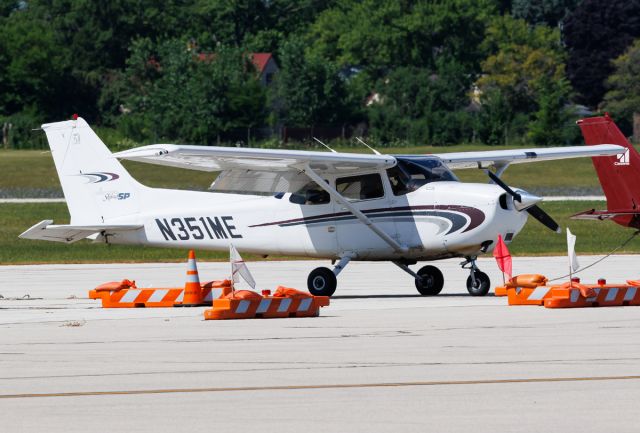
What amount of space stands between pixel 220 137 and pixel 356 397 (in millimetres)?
63286

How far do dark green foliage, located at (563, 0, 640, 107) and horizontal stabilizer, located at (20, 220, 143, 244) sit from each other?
7466 cm

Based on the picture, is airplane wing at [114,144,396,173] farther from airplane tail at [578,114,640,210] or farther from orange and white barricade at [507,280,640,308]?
airplane tail at [578,114,640,210]

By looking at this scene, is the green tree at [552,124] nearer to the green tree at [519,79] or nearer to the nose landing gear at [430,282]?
the green tree at [519,79]

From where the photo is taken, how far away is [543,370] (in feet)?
33.1

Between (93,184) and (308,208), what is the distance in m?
3.10

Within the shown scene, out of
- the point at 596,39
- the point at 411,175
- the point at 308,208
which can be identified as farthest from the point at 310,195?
the point at 596,39

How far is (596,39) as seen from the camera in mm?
94000

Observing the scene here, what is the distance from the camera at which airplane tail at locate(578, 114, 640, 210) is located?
20031 mm

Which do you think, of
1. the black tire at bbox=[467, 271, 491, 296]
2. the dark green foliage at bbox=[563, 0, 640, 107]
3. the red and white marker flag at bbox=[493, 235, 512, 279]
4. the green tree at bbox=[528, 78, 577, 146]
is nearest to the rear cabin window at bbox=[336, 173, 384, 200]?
the black tire at bbox=[467, 271, 491, 296]

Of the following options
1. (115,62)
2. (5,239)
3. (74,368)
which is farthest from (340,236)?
(115,62)

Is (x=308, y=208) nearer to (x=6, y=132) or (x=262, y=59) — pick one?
(x=6, y=132)

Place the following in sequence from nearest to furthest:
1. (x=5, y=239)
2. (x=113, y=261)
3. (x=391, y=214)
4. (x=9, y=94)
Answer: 1. (x=391, y=214)
2. (x=113, y=261)
3. (x=5, y=239)
4. (x=9, y=94)

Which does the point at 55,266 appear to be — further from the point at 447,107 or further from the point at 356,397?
the point at 447,107

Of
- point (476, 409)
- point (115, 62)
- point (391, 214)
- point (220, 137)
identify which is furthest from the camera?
point (115, 62)
